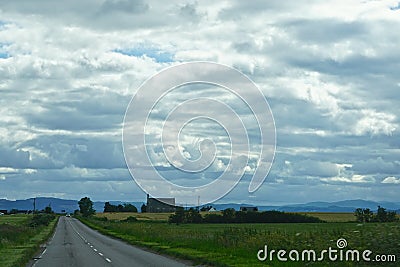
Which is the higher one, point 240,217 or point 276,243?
point 276,243

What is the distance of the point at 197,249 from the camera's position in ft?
117

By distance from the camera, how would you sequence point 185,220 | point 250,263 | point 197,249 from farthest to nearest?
point 185,220, point 197,249, point 250,263

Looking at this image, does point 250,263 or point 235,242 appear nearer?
point 250,263

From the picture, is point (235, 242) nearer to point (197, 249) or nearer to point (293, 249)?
point (197, 249)

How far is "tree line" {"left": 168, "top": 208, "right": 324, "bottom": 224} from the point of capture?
11400cm

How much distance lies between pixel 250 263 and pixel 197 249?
1044 centimetres

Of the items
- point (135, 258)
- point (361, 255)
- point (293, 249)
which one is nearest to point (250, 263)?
point (293, 249)

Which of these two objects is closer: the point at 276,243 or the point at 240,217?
the point at 276,243

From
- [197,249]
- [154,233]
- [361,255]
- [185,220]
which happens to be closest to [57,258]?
[197,249]

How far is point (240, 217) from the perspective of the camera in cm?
11588

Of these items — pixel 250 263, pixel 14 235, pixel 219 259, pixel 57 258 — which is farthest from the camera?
pixel 14 235

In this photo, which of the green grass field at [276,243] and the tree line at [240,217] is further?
the tree line at [240,217]

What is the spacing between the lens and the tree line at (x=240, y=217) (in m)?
114

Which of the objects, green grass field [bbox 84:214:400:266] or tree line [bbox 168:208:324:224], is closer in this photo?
green grass field [bbox 84:214:400:266]
